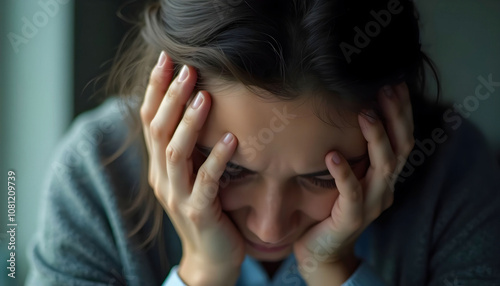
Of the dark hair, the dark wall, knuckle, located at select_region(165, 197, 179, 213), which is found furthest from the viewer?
the dark wall

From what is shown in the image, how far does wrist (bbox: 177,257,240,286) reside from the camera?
53 cm

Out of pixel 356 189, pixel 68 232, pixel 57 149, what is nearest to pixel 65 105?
pixel 57 149

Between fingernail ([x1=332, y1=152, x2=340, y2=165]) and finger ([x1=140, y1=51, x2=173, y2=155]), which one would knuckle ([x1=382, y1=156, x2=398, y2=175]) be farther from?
finger ([x1=140, y1=51, x2=173, y2=155])

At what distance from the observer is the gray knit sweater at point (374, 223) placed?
56 centimetres

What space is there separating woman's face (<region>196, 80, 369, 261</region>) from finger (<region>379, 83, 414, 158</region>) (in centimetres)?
3

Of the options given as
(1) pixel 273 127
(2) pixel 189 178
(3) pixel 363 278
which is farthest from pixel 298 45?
(3) pixel 363 278

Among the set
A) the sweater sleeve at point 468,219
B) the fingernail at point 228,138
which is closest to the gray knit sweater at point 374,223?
the sweater sleeve at point 468,219

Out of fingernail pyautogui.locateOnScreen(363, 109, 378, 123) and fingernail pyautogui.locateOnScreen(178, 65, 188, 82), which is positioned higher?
fingernail pyautogui.locateOnScreen(178, 65, 188, 82)

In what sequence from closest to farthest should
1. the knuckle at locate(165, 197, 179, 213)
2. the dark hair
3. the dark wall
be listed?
the dark hair < the knuckle at locate(165, 197, 179, 213) < the dark wall

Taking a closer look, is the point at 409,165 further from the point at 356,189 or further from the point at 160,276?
the point at 160,276

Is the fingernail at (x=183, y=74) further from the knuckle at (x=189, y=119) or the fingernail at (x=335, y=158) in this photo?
the fingernail at (x=335, y=158)

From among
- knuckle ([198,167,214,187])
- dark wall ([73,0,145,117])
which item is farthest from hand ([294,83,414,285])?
dark wall ([73,0,145,117])

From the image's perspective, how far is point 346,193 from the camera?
48 centimetres

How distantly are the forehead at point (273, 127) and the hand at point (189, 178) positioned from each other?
1 cm
